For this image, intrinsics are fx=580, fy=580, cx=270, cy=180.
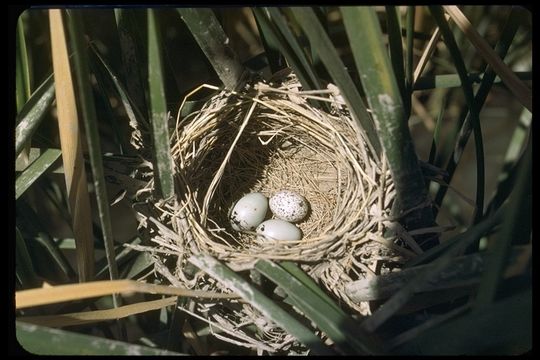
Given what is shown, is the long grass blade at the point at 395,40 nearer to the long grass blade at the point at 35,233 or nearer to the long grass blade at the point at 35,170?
the long grass blade at the point at 35,170

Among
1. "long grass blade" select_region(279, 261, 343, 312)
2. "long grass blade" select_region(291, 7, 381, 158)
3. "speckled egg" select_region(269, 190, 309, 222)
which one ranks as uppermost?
"long grass blade" select_region(291, 7, 381, 158)

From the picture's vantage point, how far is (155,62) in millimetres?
835

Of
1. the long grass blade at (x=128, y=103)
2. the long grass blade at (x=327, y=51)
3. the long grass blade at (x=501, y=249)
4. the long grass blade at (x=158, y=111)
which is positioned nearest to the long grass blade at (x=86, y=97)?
the long grass blade at (x=158, y=111)

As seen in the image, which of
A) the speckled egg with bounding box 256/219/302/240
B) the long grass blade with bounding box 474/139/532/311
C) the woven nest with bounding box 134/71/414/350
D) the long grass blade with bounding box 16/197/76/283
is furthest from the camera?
the speckled egg with bounding box 256/219/302/240

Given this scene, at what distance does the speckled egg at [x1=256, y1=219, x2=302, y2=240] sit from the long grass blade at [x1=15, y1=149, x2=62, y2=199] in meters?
0.47

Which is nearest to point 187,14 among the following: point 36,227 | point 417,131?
point 36,227

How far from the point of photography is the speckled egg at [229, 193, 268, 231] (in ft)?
4.34

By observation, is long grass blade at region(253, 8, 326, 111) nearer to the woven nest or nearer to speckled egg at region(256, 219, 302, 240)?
the woven nest

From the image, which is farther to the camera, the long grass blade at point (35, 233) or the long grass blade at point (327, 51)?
the long grass blade at point (35, 233)

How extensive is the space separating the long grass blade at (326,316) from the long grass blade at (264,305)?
0.02m

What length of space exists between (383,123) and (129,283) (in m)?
0.46

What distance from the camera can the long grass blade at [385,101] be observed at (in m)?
0.82

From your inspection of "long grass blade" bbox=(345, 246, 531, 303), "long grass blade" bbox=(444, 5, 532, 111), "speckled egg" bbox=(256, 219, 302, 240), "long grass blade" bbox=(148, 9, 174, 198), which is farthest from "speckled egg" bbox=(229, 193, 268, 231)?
"long grass blade" bbox=(444, 5, 532, 111)

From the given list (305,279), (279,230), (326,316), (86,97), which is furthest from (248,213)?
(86,97)
